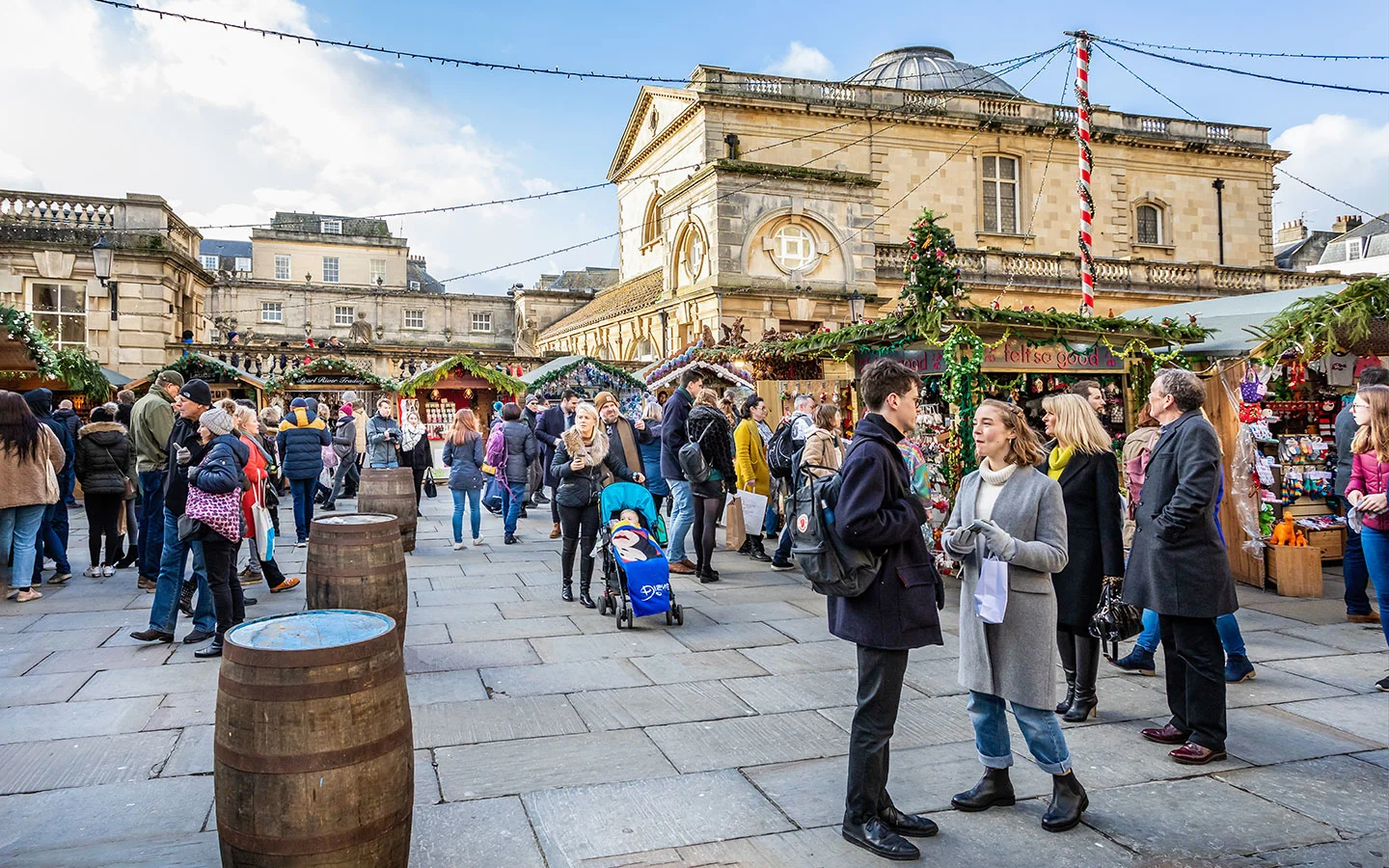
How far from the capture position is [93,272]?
1911 cm

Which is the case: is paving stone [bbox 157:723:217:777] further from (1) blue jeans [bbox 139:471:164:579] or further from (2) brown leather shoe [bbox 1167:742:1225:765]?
(2) brown leather shoe [bbox 1167:742:1225:765]

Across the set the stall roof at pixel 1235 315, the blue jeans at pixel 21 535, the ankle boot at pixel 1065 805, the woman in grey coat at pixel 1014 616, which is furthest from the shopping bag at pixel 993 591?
the blue jeans at pixel 21 535

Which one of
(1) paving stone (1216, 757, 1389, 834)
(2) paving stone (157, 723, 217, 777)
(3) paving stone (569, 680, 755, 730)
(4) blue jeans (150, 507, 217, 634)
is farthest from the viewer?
(4) blue jeans (150, 507, 217, 634)

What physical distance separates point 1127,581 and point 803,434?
472 cm

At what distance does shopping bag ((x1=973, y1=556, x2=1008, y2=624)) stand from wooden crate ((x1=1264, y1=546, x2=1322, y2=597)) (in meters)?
6.10

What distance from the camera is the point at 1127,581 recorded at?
4.71 m

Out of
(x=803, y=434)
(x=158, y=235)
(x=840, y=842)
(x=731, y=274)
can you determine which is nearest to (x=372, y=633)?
(x=840, y=842)

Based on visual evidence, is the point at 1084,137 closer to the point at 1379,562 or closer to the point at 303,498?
the point at 1379,562

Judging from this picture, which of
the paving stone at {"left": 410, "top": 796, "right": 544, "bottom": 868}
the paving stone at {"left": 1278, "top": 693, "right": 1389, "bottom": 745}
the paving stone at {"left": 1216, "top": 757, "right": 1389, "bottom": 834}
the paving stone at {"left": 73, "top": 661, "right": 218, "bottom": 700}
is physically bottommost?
the paving stone at {"left": 1216, "top": 757, "right": 1389, "bottom": 834}

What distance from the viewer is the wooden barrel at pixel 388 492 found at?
9258 mm

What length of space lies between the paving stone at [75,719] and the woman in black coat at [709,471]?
5034 millimetres

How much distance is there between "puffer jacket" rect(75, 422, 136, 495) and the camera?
356 inches

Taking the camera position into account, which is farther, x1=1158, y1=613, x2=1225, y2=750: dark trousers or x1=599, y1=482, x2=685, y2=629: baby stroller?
x1=599, y1=482, x2=685, y2=629: baby stroller

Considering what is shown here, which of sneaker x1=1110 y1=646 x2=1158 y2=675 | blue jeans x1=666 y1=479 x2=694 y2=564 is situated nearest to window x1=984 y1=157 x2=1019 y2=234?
blue jeans x1=666 y1=479 x2=694 y2=564
